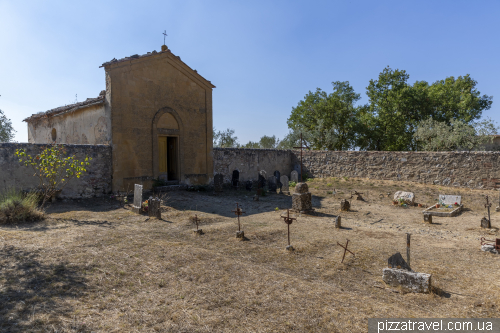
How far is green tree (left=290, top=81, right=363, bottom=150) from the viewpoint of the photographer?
28.5m

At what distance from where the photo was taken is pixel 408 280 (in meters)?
4.60

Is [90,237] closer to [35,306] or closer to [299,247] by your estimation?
[35,306]

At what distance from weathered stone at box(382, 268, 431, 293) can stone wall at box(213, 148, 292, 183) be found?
12.6m

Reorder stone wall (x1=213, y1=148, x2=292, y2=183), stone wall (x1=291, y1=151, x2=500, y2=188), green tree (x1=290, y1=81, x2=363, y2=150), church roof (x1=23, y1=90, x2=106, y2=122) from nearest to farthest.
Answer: church roof (x1=23, y1=90, x2=106, y2=122) → stone wall (x1=291, y1=151, x2=500, y2=188) → stone wall (x1=213, y1=148, x2=292, y2=183) → green tree (x1=290, y1=81, x2=363, y2=150)

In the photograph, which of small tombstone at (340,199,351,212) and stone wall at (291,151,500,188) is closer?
small tombstone at (340,199,351,212)

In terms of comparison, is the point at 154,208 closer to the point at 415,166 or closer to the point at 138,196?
the point at 138,196

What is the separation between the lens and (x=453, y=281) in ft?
16.0

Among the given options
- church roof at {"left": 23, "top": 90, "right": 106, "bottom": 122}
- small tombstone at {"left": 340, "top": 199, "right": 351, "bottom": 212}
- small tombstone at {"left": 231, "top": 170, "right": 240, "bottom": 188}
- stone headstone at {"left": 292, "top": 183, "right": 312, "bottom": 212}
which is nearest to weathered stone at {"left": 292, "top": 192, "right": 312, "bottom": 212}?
stone headstone at {"left": 292, "top": 183, "right": 312, "bottom": 212}

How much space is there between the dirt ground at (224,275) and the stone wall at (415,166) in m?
6.03

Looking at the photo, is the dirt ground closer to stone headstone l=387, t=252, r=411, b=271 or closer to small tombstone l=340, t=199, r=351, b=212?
stone headstone l=387, t=252, r=411, b=271

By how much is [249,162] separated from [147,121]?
6886mm

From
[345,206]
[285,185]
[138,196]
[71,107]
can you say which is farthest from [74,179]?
[345,206]

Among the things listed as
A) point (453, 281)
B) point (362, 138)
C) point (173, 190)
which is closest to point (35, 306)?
point (453, 281)

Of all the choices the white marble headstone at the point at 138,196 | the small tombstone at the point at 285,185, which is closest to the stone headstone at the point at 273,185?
the small tombstone at the point at 285,185
